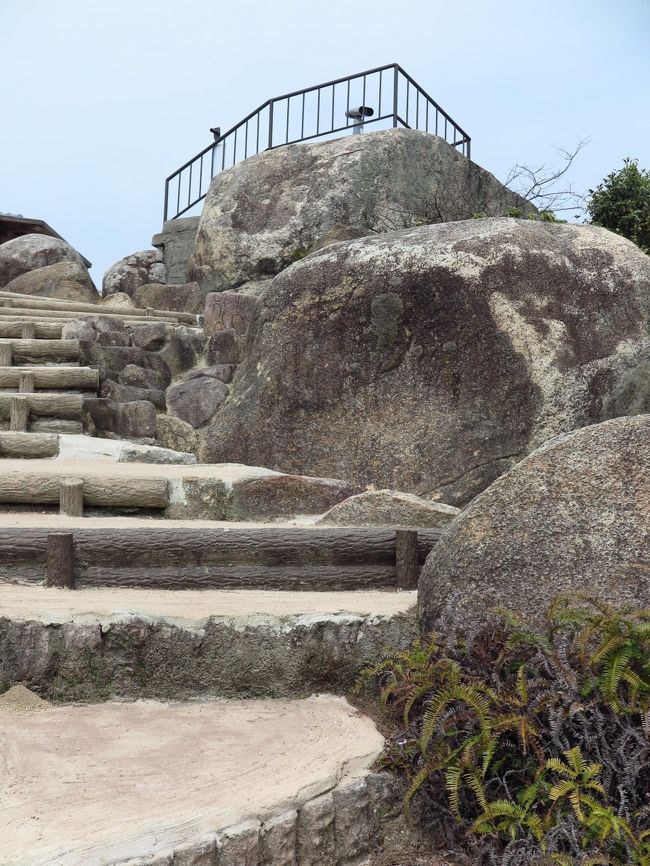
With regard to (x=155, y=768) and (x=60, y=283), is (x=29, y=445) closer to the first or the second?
(x=155, y=768)

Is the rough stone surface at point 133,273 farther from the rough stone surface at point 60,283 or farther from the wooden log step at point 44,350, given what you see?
the wooden log step at point 44,350

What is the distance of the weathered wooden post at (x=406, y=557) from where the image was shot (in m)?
4.19

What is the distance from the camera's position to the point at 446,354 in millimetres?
6320

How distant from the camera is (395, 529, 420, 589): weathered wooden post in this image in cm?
419

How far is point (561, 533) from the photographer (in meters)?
3.11

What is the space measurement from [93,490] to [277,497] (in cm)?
110

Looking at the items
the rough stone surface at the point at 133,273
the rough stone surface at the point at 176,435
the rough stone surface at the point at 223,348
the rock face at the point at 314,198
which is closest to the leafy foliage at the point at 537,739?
the rough stone surface at the point at 176,435

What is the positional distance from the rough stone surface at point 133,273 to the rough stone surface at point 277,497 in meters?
10.1

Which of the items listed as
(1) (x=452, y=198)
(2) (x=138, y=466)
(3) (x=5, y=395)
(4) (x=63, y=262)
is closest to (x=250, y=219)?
(1) (x=452, y=198)

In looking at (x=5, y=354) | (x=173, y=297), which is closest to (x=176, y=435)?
(x=5, y=354)

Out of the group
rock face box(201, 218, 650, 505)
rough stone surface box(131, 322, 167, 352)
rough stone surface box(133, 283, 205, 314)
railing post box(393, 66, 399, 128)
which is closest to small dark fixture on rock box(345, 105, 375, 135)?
railing post box(393, 66, 399, 128)

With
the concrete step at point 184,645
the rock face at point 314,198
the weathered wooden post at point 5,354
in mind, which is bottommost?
the concrete step at point 184,645

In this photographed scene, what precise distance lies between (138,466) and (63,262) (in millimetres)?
8917

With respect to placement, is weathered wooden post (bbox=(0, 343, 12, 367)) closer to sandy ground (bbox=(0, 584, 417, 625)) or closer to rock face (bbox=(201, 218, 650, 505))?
rock face (bbox=(201, 218, 650, 505))
